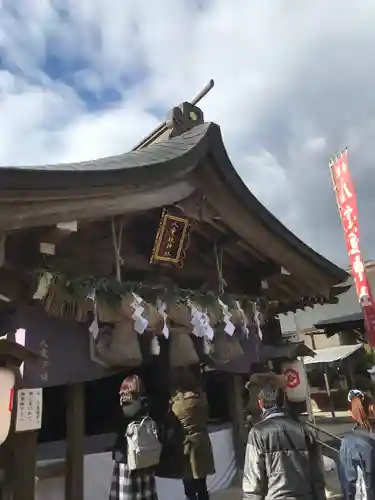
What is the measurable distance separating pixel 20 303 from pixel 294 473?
334 cm

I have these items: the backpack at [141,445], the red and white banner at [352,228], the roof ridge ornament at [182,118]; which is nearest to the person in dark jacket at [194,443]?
the backpack at [141,445]

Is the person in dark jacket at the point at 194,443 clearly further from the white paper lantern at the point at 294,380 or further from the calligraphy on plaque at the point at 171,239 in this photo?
the white paper lantern at the point at 294,380

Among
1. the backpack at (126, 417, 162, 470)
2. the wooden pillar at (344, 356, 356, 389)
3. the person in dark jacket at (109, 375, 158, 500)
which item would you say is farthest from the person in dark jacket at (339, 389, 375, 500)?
the wooden pillar at (344, 356, 356, 389)

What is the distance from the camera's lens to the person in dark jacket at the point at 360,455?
3342mm

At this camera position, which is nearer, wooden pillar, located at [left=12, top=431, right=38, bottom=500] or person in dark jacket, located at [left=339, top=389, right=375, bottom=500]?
person in dark jacket, located at [left=339, top=389, right=375, bottom=500]

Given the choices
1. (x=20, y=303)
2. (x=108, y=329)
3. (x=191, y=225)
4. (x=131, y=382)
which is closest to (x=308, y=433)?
(x=131, y=382)

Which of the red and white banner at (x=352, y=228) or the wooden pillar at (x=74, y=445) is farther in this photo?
the red and white banner at (x=352, y=228)

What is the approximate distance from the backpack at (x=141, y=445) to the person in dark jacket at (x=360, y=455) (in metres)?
1.80

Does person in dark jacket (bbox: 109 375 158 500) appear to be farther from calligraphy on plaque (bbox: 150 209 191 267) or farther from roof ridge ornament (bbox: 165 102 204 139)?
roof ridge ornament (bbox: 165 102 204 139)

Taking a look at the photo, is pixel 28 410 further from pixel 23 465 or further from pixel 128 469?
pixel 128 469

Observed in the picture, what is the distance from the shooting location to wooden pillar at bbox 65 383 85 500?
16.3 ft

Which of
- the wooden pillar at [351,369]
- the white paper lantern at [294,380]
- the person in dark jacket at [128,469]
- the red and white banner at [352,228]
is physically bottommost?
the person in dark jacket at [128,469]

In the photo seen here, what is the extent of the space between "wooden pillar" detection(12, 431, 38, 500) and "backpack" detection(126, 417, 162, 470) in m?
0.96

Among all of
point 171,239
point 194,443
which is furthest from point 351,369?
point 194,443
